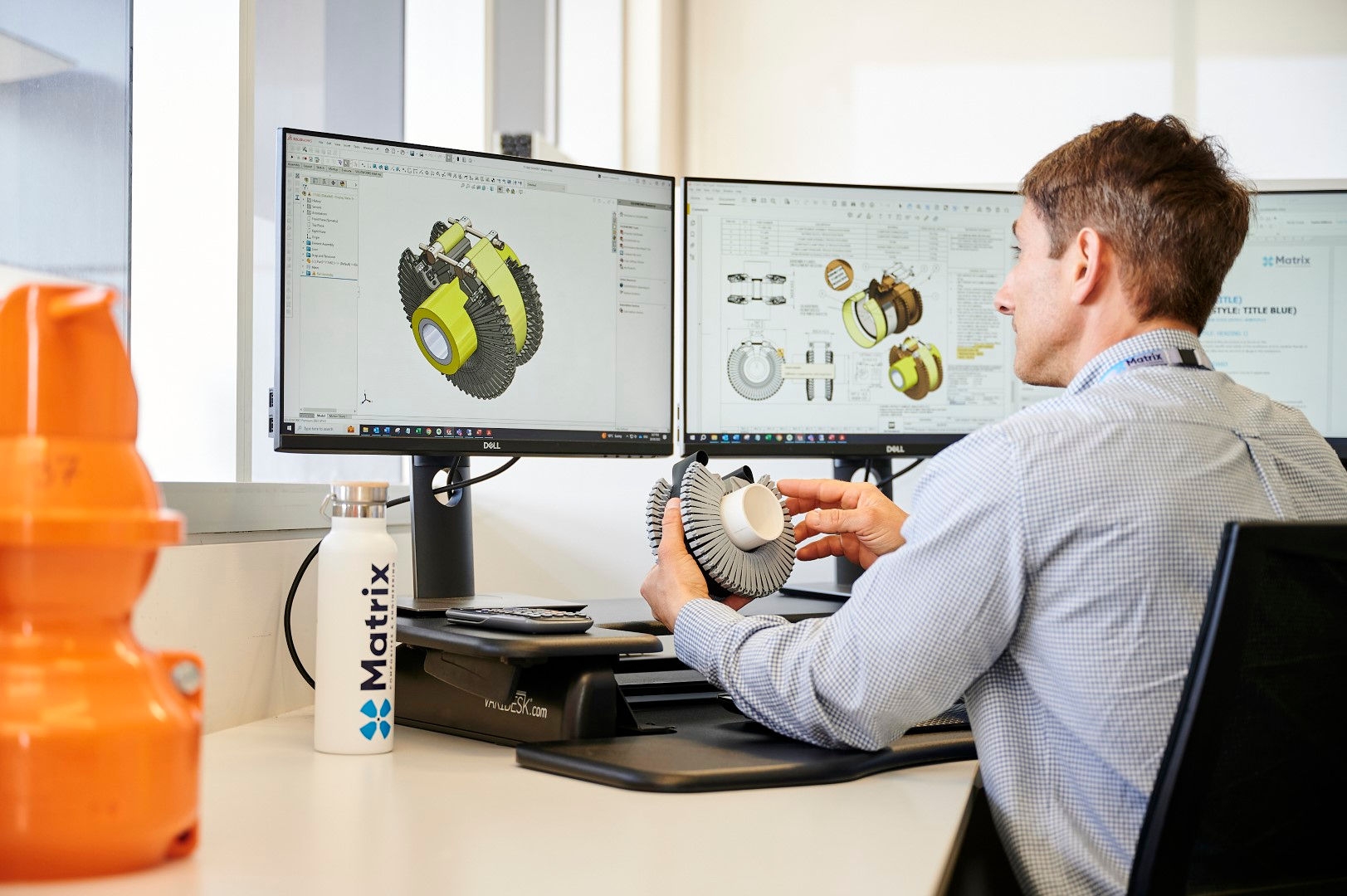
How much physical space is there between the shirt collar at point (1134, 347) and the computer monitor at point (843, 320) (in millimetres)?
593

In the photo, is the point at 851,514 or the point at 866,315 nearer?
the point at 851,514

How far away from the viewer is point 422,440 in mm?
1221

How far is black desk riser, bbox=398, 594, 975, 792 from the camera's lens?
865mm

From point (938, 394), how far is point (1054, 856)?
0.88 m

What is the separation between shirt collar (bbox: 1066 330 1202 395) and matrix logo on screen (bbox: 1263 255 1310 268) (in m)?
0.85

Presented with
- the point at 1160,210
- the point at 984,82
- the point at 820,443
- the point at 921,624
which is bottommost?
the point at 921,624

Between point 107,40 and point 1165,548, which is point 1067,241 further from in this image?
point 107,40

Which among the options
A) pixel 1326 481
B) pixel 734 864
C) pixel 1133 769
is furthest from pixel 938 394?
pixel 734 864

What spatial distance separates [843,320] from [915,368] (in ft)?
Result: 0.41

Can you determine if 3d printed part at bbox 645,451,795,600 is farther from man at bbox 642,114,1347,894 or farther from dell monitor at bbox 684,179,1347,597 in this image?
dell monitor at bbox 684,179,1347,597

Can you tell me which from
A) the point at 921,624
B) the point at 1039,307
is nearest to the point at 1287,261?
the point at 1039,307

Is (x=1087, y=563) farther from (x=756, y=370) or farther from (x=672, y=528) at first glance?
(x=756, y=370)

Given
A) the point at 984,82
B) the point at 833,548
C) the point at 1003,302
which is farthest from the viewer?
the point at 984,82

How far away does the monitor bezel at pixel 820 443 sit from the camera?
1.51m
